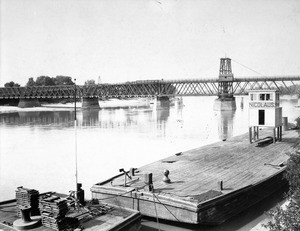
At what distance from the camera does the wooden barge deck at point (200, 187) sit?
14.2 meters

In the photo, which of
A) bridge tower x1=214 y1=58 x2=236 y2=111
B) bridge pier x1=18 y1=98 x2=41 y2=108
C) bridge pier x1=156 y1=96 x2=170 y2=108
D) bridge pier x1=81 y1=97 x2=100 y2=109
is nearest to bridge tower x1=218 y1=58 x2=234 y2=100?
bridge tower x1=214 y1=58 x2=236 y2=111

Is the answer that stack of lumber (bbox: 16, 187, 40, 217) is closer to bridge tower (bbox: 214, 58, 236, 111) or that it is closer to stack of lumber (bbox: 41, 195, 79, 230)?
stack of lumber (bbox: 41, 195, 79, 230)

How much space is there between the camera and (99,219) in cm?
1304

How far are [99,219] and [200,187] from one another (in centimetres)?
514

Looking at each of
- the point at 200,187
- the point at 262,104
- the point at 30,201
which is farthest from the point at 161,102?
the point at 30,201

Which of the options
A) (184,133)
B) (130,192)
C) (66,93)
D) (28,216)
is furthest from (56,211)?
(66,93)

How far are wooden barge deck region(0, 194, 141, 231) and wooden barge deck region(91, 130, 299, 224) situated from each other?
1.46m

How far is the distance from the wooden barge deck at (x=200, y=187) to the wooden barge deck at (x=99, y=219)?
1.46 metres

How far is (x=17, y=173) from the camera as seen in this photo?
27.2m

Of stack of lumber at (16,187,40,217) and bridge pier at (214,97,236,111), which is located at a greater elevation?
bridge pier at (214,97,236,111)

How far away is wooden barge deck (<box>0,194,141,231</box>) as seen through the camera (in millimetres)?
12180

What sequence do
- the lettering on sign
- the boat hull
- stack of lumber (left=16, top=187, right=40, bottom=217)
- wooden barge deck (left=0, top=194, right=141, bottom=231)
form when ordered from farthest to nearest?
the lettering on sign, the boat hull, stack of lumber (left=16, top=187, right=40, bottom=217), wooden barge deck (left=0, top=194, right=141, bottom=231)

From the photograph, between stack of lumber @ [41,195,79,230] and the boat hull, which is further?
the boat hull

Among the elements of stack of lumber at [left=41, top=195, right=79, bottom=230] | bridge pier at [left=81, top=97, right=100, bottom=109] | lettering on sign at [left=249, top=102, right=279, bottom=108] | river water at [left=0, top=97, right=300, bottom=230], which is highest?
bridge pier at [left=81, top=97, right=100, bottom=109]
